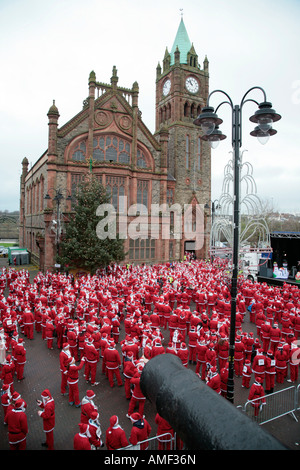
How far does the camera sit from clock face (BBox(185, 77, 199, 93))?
4028 centimetres

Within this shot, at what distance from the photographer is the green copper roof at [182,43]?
1609 inches

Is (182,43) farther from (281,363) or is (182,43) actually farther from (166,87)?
(281,363)

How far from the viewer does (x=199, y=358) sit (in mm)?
10148

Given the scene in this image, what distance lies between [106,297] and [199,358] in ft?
23.8

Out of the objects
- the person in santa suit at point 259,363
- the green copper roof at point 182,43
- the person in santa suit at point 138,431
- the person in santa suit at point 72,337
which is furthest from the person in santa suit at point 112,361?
the green copper roof at point 182,43

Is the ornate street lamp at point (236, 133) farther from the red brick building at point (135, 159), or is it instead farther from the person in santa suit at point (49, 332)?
the red brick building at point (135, 159)

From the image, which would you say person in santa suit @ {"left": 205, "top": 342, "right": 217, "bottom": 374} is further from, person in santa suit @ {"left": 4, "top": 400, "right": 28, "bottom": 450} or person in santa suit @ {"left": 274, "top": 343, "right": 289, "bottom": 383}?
person in santa suit @ {"left": 4, "top": 400, "right": 28, "bottom": 450}

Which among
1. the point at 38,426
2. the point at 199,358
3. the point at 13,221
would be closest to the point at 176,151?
the point at 199,358

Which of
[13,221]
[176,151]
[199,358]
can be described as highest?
[176,151]

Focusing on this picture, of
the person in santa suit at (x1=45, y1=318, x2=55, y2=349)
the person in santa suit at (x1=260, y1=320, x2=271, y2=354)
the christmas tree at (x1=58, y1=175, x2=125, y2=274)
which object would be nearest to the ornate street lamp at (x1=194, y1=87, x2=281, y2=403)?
the person in santa suit at (x1=260, y1=320, x2=271, y2=354)

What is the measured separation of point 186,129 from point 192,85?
6.78 m

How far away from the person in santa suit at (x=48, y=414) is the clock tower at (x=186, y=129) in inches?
1215

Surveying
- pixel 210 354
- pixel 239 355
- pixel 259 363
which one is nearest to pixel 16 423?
pixel 210 354
